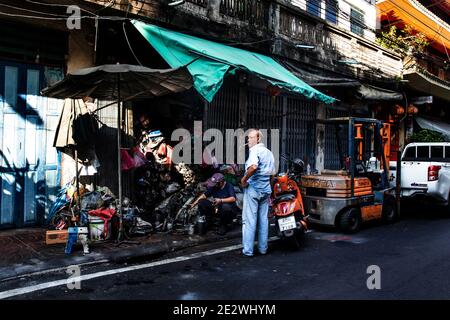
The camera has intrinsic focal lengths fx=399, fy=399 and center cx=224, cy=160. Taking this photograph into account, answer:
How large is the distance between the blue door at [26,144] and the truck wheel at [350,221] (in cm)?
548

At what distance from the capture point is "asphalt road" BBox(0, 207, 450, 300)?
4.38 m

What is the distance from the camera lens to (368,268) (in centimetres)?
541

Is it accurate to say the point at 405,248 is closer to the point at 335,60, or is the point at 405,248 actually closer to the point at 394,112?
the point at 335,60

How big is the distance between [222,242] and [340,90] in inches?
314

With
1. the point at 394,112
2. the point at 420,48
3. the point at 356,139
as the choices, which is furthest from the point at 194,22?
the point at 420,48

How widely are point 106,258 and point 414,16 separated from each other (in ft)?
57.6

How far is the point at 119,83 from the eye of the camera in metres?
6.23

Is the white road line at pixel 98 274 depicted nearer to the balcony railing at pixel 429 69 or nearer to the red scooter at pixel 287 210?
the red scooter at pixel 287 210

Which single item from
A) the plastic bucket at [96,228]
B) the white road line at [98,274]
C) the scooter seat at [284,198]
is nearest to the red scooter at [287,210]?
the scooter seat at [284,198]

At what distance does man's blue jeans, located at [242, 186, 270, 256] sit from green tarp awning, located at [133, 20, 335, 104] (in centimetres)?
182

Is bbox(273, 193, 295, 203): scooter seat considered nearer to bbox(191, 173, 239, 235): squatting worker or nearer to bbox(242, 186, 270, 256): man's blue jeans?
bbox(242, 186, 270, 256): man's blue jeans

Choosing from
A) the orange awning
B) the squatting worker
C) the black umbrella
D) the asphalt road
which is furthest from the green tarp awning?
the orange awning

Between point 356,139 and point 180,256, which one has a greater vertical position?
point 356,139

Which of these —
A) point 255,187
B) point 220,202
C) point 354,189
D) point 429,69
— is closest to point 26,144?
point 220,202
